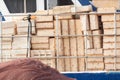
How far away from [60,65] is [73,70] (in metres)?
0.28

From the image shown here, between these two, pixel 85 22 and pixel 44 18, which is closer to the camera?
pixel 85 22

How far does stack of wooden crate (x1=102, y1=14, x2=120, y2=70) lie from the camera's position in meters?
7.90

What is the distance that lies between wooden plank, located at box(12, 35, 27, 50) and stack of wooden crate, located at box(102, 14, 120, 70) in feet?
5.41

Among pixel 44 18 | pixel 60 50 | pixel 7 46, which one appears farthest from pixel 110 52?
pixel 7 46

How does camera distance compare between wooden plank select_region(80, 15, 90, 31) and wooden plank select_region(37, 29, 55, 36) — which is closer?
wooden plank select_region(80, 15, 90, 31)

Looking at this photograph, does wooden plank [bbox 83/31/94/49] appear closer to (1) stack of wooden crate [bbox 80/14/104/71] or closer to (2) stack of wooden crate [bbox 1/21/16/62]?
(1) stack of wooden crate [bbox 80/14/104/71]

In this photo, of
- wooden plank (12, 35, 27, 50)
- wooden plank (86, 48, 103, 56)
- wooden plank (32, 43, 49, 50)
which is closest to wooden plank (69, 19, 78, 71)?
wooden plank (86, 48, 103, 56)

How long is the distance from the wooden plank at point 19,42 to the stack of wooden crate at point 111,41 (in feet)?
5.41

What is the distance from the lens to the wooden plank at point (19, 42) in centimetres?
836

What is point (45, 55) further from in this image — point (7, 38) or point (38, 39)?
point (7, 38)

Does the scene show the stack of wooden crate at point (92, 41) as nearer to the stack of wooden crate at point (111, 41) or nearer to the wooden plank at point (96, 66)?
the wooden plank at point (96, 66)

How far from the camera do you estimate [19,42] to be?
8.41 meters

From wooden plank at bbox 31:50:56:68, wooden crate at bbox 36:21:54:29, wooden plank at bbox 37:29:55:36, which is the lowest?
wooden plank at bbox 31:50:56:68

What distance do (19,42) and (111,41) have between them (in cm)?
191
